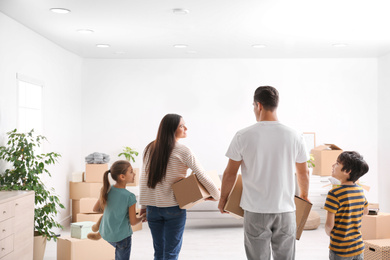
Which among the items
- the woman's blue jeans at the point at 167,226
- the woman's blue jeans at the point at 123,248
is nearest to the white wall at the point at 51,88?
the woman's blue jeans at the point at 123,248

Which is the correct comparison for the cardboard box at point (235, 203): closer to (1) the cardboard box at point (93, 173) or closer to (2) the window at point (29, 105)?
(2) the window at point (29, 105)

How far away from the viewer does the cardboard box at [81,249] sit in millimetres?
4242

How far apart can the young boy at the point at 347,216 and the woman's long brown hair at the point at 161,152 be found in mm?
1012

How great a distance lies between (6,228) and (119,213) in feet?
3.55

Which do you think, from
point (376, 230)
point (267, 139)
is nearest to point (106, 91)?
point (376, 230)

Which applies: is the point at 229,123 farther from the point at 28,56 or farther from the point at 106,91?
the point at 28,56

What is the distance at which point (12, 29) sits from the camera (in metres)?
4.73

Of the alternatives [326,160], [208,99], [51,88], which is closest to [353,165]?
[326,160]

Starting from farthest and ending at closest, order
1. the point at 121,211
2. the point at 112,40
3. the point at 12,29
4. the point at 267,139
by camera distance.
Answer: the point at 112,40 < the point at 12,29 < the point at 121,211 < the point at 267,139

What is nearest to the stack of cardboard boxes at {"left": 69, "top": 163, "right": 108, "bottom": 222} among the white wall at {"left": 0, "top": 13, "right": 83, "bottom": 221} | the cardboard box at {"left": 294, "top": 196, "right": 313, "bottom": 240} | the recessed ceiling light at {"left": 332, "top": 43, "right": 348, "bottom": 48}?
the white wall at {"left": 0, "top": 13, "right": 83, "bottom": 221}

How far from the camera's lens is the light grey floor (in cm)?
485

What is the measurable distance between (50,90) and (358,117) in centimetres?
456

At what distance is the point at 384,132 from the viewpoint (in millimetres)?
6941

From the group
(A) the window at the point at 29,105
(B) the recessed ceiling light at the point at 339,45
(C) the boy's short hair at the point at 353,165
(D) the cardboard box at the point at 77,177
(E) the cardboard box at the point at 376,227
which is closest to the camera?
(C) the boy's short hair at the point at 353,165
